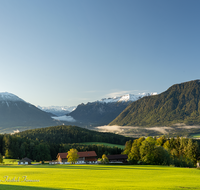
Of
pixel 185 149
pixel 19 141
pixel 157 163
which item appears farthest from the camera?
pixel 19 141

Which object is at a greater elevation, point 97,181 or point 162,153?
point 97,181

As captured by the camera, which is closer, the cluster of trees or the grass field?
the grass field

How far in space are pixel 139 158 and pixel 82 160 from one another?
1765 inches

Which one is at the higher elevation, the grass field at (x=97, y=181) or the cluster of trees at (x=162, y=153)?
the grass field at (x=97, y=181)

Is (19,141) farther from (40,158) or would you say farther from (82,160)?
(82,160)

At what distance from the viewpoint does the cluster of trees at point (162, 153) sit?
302 feet

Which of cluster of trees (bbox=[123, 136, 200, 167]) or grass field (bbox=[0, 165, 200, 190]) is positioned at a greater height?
grass field (bbox=[0, 165, 200, 190])

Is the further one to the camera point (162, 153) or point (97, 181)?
point (162, 153)

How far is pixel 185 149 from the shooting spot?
407ft

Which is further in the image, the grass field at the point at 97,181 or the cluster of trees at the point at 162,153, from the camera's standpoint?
the cluster of trees at the point at 162,153

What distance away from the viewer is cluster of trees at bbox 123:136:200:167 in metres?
92.1

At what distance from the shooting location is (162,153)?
91.4 metres

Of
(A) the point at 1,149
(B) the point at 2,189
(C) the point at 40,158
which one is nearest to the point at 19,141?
(A) the point at 1,149

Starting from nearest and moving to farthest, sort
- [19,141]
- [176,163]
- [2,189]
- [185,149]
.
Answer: [2,189]
[176,163]
[185,149]
[19,141]
